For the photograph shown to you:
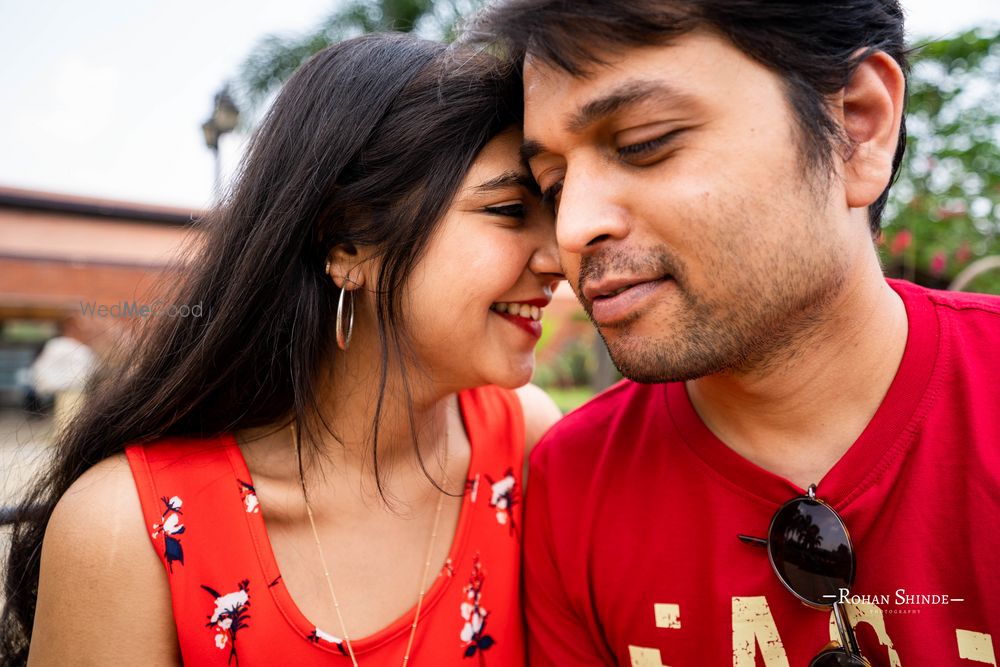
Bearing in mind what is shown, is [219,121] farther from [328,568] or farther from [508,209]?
[328,568]

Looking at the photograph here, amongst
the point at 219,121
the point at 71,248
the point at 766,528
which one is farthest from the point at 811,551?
the point at 71,248

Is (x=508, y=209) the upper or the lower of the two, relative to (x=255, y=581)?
upper

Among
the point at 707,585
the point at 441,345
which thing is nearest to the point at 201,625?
the point at 441,345

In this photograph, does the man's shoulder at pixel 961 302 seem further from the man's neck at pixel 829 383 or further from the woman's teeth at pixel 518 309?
the woman's teeth at pixel 518 309

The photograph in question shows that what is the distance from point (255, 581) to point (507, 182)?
4.15 feet

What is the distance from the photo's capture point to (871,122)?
1.80 metres

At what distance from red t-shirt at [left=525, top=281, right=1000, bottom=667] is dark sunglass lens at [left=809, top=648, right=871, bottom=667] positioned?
0.05 meters

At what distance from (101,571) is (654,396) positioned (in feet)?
4.92

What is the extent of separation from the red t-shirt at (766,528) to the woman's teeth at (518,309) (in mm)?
398

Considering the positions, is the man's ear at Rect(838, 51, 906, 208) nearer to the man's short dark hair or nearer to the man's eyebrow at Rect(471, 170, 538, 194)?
the man's short dark hair

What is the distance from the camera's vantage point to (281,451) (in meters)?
2.19

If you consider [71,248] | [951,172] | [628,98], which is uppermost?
[628,98]

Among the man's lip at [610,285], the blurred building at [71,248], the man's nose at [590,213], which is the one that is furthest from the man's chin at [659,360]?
the blurred building at [71,248]

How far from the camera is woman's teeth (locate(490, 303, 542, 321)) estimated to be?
2213 mm
